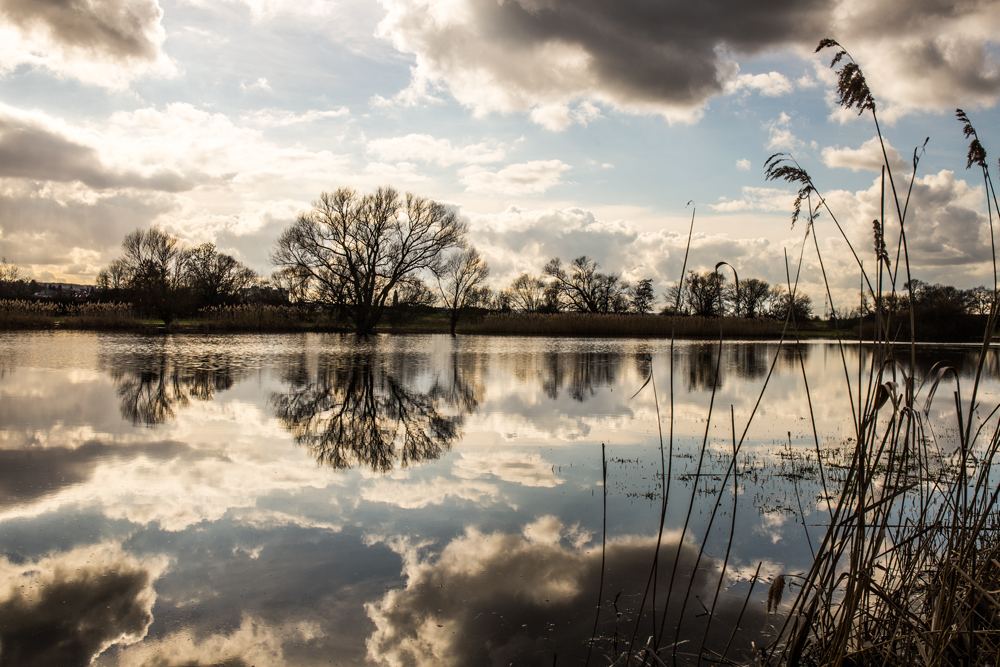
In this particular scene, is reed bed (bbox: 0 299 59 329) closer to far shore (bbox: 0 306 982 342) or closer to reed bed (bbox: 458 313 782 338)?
far shore (bbox: 0 306 982 342)

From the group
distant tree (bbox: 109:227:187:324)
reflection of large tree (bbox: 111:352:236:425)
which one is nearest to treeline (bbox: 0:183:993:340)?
distant tree (bbox: 109:227:187:324)

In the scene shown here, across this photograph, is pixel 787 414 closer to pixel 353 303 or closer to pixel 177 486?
pixel 177 486

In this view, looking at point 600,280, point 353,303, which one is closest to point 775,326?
point 600,280

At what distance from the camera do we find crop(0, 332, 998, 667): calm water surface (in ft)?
10.1

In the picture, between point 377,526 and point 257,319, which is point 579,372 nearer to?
point 377,526

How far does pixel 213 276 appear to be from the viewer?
56.9m

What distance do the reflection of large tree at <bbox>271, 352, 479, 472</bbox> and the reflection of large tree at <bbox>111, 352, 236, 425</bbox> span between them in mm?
1553

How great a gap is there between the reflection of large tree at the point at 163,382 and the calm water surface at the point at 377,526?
0.20m

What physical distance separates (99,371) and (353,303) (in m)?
23.9

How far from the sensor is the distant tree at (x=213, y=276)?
183 ft

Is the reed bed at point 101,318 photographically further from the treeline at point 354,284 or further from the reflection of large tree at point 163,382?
the reflection of large tree at point 163,382

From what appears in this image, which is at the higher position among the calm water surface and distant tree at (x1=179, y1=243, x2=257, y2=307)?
distant tree at (x1=179, y1=243, x2=257, y2=307)

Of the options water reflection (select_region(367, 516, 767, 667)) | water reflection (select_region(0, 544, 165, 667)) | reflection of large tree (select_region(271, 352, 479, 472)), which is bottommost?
water reflection (select_region(367, 516, 767, 667))

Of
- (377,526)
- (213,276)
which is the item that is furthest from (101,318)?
(377,526)
